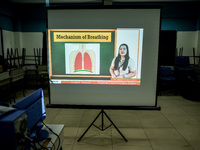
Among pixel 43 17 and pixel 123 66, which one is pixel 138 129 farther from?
pixel 43 17

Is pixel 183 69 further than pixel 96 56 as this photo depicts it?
Yes

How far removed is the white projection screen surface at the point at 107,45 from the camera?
1932mm

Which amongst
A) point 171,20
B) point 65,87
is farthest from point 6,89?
point 171,20

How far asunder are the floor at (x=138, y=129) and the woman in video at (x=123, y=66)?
1.11 meters

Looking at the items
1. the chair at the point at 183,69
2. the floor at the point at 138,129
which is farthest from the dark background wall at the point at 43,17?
the floor at the point at 138,129

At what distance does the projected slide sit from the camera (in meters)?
1.96

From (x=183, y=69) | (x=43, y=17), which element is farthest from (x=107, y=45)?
(x=43, y=17)

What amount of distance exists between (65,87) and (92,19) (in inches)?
37.2

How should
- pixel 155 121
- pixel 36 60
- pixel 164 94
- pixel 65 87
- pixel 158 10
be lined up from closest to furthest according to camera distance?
pixel 158 10 → pixel 65 87 → pixel 155 121 → pixel 164 94 → pixel 36 60

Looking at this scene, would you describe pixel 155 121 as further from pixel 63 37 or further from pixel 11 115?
pixel 11 115

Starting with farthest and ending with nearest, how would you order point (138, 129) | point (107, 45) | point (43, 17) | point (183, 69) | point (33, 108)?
1. point (43, 17)
2. point (183, 69)
3. point (138, 129)
4. point (107, 45)
5. point (33, 108)

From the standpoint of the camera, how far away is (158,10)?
6.27 ft

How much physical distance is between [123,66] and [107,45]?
0.34 metres

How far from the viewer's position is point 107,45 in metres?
1.98
